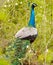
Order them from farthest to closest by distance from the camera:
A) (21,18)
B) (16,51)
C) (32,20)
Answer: (21,18) → (32,20) → (16,51)

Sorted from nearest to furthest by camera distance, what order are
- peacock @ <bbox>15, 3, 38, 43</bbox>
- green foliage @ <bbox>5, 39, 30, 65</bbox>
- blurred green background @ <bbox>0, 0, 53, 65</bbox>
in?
green foliage @ <bbox>5, 39, 30, 65</bbox> → peacock @ <bbox>15, 3, 38, 43</bbox> → blurred green background @ <bbox>0, 0, 53, 65</bbox>

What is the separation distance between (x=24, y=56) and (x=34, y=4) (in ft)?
3.49

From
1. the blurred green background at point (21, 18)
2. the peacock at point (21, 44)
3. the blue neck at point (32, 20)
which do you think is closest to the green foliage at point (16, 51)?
the peacock at point (21, 44)

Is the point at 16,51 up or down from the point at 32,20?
down

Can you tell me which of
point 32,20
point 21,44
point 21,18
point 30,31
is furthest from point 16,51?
point 21,18

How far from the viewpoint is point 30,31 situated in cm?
448

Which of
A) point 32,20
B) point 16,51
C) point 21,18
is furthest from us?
point 21,18

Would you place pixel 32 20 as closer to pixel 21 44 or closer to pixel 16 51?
pixel 21 44

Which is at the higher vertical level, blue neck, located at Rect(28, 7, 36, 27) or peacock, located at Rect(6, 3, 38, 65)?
blue neck, located at Rect(28, 7, 36, 27)

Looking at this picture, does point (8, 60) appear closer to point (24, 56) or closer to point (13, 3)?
point (24, 56)

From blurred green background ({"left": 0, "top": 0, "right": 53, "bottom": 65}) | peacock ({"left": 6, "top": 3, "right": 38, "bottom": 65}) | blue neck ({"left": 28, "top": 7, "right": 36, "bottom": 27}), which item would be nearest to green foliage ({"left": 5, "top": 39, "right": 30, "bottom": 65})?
peacock ({"left": 6, "top": 3, "right": 38, "bottom": 65})

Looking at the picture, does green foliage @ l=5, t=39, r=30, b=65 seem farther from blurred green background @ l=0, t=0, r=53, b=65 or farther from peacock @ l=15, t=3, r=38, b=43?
blurred green background @ l=0, t=0, r=53, b=65

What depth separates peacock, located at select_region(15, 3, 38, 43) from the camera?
14.1 feet

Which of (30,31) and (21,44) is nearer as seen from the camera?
(21,44)
